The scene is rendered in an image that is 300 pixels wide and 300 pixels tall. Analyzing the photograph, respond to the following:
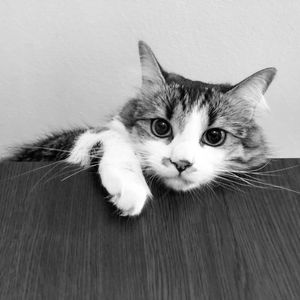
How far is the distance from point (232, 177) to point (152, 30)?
580mm

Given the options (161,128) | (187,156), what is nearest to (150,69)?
(161,128)

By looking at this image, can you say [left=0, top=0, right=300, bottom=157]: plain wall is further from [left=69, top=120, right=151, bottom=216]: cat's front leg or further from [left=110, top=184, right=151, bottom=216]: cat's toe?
[left=110, top=184, right=151, bottom=216]: cat's toe

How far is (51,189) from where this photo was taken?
781mm

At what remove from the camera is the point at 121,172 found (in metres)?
0.81

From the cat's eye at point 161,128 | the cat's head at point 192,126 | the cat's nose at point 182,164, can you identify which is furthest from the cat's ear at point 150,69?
the cat's nose at point 182,164

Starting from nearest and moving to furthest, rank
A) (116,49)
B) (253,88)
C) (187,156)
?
(187,156) < (253,88) < (116,49)

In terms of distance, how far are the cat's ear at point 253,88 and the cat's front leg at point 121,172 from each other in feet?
0.87

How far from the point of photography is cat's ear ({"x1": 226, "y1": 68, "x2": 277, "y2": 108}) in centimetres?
94

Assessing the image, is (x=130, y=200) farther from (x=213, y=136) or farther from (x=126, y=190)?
(x=213, y=136)

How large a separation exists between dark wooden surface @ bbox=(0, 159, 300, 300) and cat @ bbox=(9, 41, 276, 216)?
40 mm

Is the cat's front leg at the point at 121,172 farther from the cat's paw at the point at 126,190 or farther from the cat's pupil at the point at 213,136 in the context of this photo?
the cat's pupil at the point at 213,136

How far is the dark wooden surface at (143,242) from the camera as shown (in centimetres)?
66

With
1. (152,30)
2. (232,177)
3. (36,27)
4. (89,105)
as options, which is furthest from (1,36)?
(232,177)

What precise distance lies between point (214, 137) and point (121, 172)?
0.74 feet
